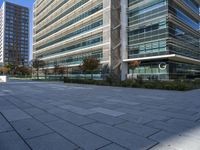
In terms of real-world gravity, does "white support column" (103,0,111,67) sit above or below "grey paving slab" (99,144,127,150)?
above

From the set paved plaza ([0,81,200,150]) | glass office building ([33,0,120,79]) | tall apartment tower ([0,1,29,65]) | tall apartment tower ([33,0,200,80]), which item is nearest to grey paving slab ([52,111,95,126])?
paved plaza ([0,81,200,150])

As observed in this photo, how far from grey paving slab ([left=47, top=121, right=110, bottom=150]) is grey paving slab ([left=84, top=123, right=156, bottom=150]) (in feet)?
0.79

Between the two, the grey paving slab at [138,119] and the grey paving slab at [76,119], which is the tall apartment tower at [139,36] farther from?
the grey paving slab at [76,119]

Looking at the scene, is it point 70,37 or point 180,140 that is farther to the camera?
point 70,37

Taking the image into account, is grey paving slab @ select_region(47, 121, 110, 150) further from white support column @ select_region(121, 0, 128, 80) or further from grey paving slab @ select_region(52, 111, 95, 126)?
white support column @ select_region(121, 0, 128, 80)

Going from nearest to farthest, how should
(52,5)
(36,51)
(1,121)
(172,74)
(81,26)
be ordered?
(1,121) < (172,74) < (81,26) < (52,5) < (36,51)

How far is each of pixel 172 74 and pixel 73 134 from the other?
1245 inches

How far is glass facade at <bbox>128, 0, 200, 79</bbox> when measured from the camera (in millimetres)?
31406

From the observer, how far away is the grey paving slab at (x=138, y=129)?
4.38 metres

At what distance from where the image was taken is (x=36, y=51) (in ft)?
246

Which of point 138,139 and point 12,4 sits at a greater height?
point 12,4

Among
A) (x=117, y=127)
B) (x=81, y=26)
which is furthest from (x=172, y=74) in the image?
(x=117, y=127)

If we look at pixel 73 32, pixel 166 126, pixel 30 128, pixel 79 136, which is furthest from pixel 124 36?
pixel 79 136

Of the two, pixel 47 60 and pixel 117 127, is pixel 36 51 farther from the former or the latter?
pixel 117 127
